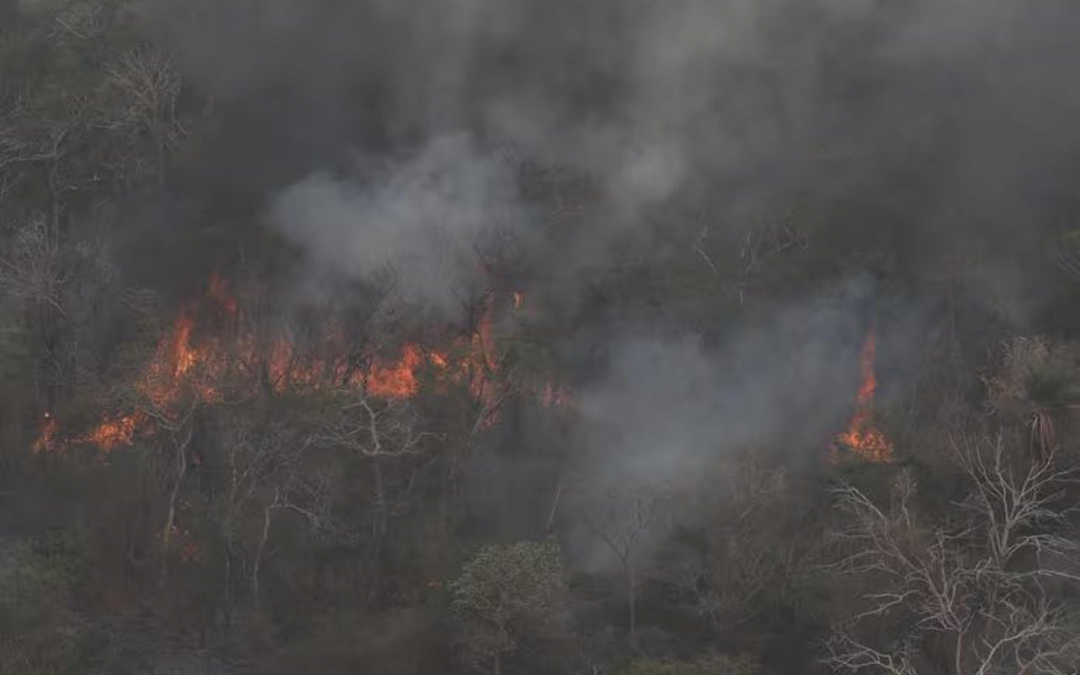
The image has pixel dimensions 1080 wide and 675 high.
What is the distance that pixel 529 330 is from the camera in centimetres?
3089

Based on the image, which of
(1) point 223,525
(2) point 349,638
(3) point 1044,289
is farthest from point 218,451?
(3) point 1044,289

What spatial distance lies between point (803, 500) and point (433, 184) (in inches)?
549

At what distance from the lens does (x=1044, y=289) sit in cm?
3041

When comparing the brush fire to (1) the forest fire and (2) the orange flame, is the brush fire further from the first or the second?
(1) the forest fire

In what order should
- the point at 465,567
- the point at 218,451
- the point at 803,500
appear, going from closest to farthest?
the point at 465,567 → the point at 803,500 → the point at 218,451

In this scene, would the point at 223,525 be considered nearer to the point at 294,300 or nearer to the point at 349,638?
the point at 349,638

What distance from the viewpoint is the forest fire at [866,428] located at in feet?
91.9

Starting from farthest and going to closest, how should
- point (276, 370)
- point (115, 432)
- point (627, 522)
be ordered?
point (276, 370), point (115, 432), point (627, 522)

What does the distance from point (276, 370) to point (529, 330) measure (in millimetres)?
7051

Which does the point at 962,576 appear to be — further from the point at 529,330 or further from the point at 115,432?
the point at 115,432

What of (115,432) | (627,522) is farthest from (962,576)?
(115,432)

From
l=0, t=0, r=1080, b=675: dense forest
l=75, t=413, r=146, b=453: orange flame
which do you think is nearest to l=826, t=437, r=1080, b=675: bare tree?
l=0, t=0, r=1080, b=675: dense forest

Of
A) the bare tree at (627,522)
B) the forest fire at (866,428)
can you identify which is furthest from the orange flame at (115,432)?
the forest fire at (866,428)

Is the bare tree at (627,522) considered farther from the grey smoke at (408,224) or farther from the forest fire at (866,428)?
the grey smoke at (408,224)
